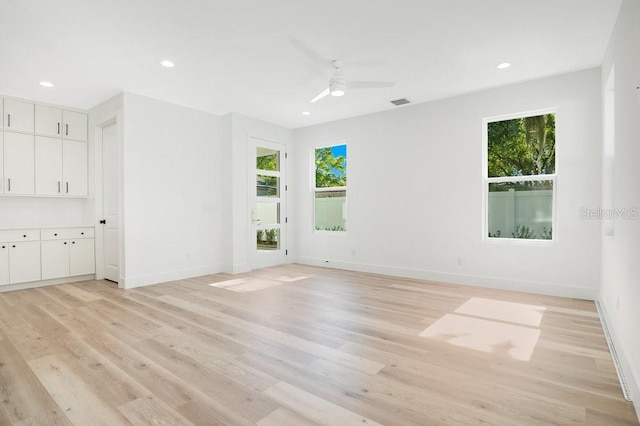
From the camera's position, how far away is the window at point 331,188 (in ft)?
21.2

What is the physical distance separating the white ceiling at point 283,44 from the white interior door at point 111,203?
0.71 metres

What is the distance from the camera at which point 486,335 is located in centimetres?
297

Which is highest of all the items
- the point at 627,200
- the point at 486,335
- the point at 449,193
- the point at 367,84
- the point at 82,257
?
the point at 367,84

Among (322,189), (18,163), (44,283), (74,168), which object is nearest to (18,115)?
(18,163)

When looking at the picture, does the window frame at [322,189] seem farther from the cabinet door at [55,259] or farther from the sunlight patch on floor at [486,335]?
the cabinet door at [55,259]

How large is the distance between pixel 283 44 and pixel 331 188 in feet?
11.3

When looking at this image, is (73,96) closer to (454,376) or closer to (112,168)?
(112,168)

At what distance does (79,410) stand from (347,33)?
3538 millimetres

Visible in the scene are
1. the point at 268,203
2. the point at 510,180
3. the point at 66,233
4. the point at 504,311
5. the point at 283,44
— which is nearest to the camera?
the point at 283,44

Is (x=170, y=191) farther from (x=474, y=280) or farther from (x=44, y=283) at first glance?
(x=474, y=280)

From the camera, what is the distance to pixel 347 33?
323 cm

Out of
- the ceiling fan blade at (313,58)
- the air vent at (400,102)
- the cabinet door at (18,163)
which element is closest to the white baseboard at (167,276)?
the cabinet door at (18,163)

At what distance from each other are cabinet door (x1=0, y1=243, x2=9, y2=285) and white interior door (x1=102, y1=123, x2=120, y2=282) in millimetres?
1156

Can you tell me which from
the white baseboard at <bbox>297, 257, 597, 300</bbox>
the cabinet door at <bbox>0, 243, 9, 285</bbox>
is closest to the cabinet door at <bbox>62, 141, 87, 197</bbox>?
the cabinet door at <bbox>0, 243, 9, 285</bbox>
